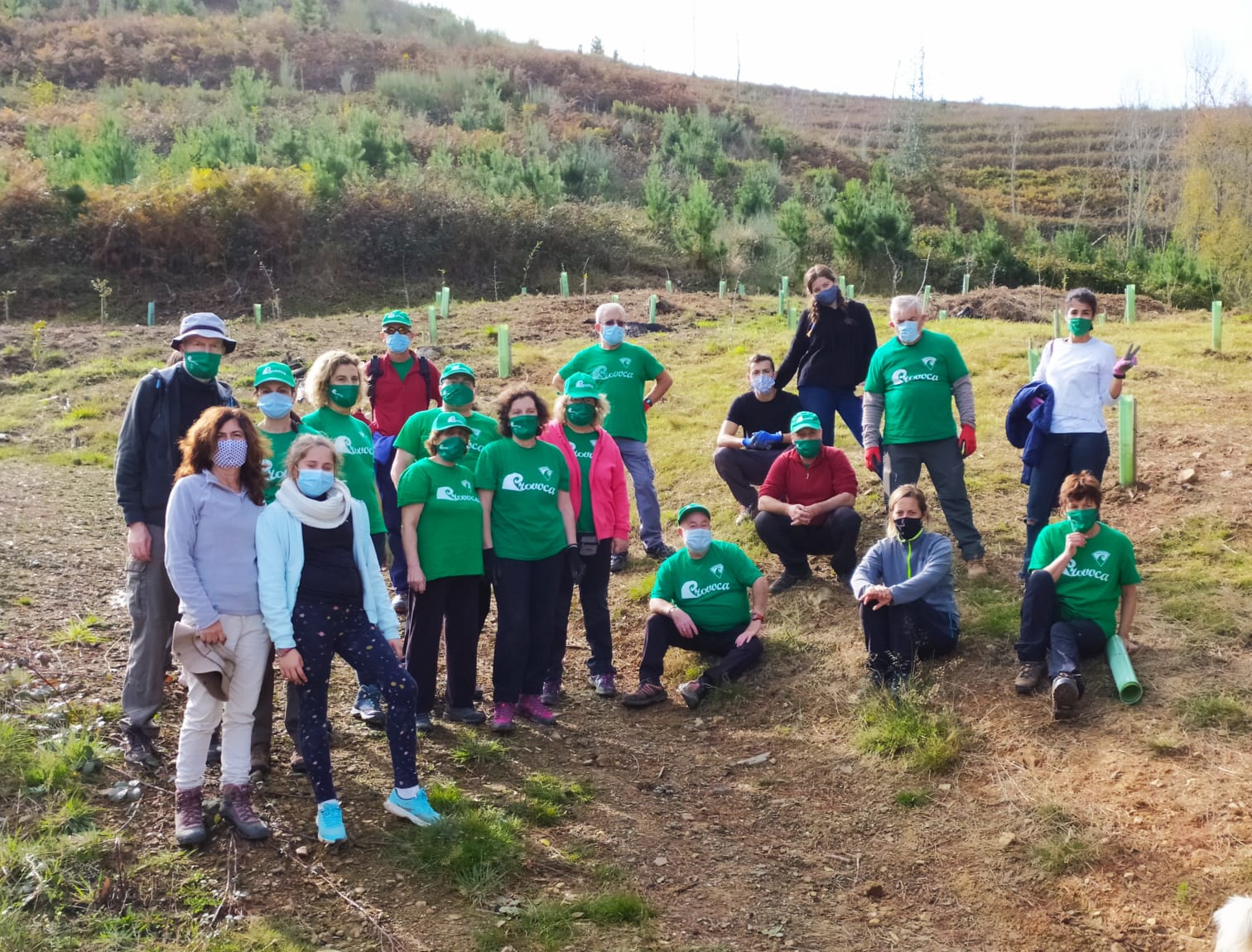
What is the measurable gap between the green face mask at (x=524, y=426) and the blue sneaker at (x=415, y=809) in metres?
2.08

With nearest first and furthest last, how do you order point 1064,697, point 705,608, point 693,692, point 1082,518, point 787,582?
point 1064,697
point 1082,518
point 693,692
point 705,608
point 787,582

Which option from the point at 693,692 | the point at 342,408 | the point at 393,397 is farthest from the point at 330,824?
the point at 393,397

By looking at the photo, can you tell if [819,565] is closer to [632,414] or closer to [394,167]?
[632,414]

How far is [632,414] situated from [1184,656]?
4.15 m

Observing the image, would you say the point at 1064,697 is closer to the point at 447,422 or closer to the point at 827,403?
the point at 827,403

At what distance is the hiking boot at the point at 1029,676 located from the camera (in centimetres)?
606

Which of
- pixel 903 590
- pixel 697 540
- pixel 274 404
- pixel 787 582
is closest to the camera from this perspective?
pixel 274 404

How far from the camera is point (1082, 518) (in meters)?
6.02

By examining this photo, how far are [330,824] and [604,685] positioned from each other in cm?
253

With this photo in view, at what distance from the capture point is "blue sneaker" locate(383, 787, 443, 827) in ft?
15.9

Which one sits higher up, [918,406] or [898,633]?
[918,406]

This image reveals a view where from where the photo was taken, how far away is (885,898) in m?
4.77

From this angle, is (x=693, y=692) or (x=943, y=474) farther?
(x=943, y=474)

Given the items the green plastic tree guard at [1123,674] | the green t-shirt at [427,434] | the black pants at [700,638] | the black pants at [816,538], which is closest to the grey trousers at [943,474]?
the black pants at [816,538]
